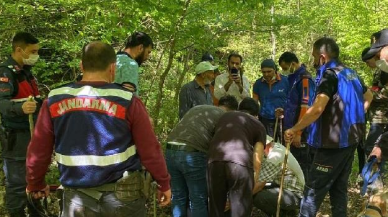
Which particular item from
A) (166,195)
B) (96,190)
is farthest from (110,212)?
(166,195)

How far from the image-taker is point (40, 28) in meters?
7.38

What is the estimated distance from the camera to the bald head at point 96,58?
2646 mm

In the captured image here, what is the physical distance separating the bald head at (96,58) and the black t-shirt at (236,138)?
1.47 m

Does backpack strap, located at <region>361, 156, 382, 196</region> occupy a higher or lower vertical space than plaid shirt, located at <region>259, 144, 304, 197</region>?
higher

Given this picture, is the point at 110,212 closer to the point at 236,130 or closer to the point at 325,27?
the point at 236,130

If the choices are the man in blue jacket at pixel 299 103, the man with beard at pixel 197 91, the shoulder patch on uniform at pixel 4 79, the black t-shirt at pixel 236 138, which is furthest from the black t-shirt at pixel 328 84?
the shoulder patch on uniform at pixel 4 79

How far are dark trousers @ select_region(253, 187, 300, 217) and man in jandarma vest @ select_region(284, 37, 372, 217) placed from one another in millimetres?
651

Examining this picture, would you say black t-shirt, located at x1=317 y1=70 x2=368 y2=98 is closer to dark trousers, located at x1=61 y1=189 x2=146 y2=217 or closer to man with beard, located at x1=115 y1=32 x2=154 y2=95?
man with beard, located at x1=115 y1=32 x2=154 y2=95

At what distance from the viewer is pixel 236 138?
368 centimetres

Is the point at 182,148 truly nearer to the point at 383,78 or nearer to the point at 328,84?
the point at 328,84

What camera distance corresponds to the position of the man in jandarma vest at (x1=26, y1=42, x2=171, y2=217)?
2543 mm

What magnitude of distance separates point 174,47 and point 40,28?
102 inches

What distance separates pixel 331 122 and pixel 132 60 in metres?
2.13

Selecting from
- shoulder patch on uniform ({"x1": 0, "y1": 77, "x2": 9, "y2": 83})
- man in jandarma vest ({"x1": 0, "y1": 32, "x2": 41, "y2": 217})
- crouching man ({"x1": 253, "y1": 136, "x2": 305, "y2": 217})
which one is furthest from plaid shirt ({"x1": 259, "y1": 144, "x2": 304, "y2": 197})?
shoulder patch on uniform ({"x1": 0, "y1": 77, "x2": 9, "y2": 83})
